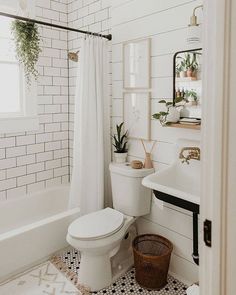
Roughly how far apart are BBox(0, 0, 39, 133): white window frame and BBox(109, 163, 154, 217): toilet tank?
3.48ft

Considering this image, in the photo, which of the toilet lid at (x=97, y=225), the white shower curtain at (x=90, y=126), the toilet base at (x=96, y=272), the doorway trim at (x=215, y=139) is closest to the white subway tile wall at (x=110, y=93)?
the white shower curtain at (x=90, y=126)

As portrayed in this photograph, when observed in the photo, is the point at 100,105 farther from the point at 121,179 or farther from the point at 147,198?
the point at 147,198

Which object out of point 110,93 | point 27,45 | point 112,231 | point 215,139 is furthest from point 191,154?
point 27,45

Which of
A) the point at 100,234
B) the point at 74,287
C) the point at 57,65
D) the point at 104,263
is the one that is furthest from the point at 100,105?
the point at 74,287

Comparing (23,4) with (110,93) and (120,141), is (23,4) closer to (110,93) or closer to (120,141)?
(110,93)

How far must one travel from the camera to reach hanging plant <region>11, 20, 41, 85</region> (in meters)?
2.76

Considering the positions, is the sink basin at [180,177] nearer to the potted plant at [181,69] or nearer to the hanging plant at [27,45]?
the potted plant at [181,69]

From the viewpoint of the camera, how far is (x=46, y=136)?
10.3ft

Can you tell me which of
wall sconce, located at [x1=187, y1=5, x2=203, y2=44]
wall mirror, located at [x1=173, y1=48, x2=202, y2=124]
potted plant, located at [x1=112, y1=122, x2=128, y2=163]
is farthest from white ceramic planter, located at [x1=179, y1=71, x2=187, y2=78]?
potted plant, located at [x1=112, y1=122, x2=128, y2=163]

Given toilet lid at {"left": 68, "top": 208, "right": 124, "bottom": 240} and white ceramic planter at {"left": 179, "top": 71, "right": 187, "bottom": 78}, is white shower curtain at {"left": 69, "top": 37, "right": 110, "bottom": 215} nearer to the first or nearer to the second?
toilet lid at {"left": 68, "top": 208, "right": 124, "bottom": 240}

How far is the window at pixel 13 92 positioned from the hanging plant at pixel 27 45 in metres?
0.09

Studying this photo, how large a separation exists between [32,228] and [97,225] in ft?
1.83

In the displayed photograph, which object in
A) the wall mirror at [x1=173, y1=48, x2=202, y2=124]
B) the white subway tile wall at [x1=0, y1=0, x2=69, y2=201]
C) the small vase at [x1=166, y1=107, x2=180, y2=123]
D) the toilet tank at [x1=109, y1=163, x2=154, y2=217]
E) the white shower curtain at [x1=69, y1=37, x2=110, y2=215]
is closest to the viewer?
the wall mirror at [x1=173, y1=48, x2=202, y2=124]

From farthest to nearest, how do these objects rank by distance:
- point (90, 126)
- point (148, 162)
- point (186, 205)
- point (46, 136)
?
point (46, 136)
point (90, 126)
point (148, 162)
point (186, 205)
